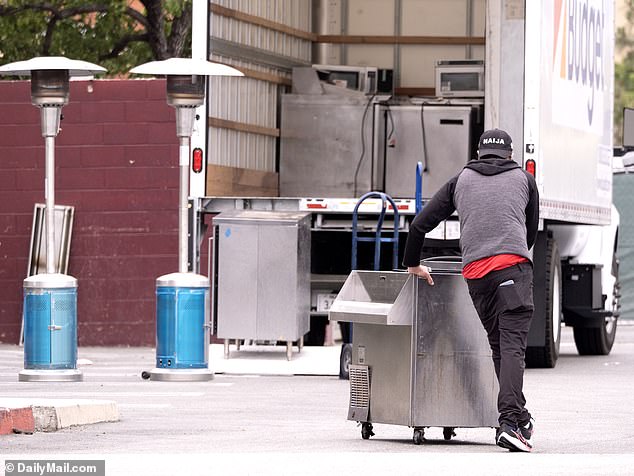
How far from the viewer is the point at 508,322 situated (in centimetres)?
1020

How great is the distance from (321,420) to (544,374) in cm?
522

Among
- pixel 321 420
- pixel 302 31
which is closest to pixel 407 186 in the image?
pixel 302 31

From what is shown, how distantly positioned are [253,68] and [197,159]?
177 cm

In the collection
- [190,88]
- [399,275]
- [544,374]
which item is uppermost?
[190,88]

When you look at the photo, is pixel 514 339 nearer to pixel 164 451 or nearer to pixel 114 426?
pixel 164 451

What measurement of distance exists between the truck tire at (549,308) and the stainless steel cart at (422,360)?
256 inches

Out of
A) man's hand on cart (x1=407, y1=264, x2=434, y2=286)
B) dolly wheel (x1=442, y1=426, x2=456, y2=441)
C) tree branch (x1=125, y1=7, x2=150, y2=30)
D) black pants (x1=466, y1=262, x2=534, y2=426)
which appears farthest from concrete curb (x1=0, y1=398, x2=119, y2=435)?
tree branch (x1=125, y1=7, x2=150, y2=30)

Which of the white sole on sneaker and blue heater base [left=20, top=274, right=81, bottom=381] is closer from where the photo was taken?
the white sole on sneaker

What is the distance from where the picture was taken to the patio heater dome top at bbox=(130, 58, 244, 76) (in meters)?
15.6

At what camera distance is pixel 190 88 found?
1588 centimetres

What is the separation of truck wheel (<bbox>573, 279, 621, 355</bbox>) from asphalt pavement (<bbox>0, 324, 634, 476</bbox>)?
2.52 metres

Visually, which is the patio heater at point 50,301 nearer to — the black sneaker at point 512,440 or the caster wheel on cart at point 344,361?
the caster wheel on cart at point 344,361

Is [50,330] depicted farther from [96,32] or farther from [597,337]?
[96,32]

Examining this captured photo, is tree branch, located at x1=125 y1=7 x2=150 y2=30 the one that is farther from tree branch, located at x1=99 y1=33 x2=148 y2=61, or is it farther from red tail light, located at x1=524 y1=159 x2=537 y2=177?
red tail light, located at x1=524 y1=159 x2=537 y2=177
